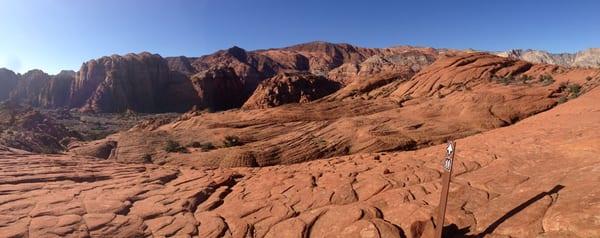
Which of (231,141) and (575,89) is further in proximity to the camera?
(231,141)

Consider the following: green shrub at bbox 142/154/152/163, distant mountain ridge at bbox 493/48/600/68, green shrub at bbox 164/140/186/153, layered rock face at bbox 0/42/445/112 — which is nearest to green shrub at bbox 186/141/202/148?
green shrub at bbox 164/140/186/153

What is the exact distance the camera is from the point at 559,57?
7969cm

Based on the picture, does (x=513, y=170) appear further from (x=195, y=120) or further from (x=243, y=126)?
(x=195, y=120)

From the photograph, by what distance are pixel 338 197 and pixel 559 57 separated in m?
86.2

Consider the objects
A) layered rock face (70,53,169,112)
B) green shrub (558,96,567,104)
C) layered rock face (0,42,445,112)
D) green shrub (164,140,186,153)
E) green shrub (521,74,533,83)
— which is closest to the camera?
green shrub (164,140,186,153)

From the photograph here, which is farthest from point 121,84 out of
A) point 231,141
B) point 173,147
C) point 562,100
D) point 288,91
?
point 562,100

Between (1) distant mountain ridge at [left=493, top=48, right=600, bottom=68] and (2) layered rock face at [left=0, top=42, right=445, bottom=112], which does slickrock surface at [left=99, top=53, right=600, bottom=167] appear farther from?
(1) distant mountain ridge at [left=493, top=48, right=600, bottom=68]

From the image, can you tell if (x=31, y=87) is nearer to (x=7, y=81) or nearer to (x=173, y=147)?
(x=7, y=81)

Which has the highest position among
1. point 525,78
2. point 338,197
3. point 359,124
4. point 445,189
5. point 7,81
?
point 7,81

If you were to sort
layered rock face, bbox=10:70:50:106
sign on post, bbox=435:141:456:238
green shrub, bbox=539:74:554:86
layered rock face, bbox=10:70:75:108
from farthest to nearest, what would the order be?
layered rock face, bbox=10:70:50:106, layered rock face, bbox=10:70:75:108, green shrub, bbox=539:74:554:86, sign on post, bbox=435:141:456:238

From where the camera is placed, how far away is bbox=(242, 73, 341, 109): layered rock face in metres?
44.3

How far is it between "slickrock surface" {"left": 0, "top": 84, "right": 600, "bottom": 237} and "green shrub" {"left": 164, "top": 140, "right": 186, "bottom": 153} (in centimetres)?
647

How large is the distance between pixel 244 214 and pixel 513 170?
6069mm

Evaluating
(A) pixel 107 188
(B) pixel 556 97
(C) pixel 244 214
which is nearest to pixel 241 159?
(A) pixel 107 188
